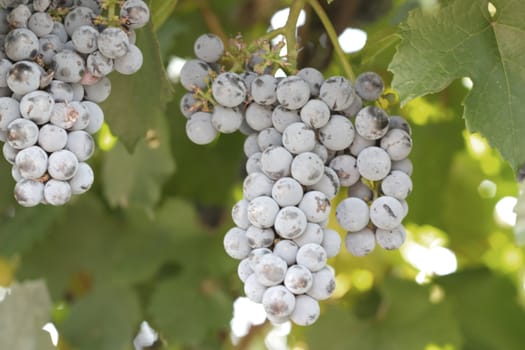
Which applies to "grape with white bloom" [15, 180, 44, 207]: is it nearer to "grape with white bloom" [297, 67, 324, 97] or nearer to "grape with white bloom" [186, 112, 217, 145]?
"grape with white bloom" [186, 112, 217, 145]

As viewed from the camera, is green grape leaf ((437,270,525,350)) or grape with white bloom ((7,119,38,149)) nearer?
grape with white bloom ((7,119,38,149))

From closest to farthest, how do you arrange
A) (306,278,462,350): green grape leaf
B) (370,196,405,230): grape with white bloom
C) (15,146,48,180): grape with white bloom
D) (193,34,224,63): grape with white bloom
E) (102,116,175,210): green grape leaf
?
(15,146,48,180): grape with white bloom < (370,196,405,230): grape with white bloom < (193,34,224,63): grape with white bloom < (102,116,175,210): green grape leaf < (306,278,462,350): green grape leaf

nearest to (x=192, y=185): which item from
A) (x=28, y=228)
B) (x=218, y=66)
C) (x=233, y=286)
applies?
(x=233, y=286)

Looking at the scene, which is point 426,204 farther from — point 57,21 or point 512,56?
point 57,21

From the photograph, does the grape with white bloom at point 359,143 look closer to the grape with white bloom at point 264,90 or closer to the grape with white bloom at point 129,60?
the grape with white bloom at point 264,90

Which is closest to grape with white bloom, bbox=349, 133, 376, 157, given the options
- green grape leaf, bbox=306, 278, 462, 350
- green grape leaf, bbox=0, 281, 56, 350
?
green grape leaf, bbox=0, 281, 56, 350

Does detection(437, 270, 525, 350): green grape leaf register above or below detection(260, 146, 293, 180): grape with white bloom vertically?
below
